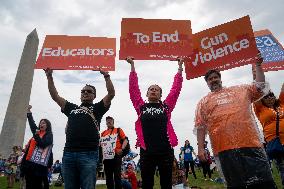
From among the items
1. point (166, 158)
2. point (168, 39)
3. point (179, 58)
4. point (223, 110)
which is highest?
point (168, 39)

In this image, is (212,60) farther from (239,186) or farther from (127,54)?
(239,186)

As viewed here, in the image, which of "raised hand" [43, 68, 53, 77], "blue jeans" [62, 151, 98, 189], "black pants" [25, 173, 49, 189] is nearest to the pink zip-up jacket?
"blue jeans" [62, 151, 98, 189]

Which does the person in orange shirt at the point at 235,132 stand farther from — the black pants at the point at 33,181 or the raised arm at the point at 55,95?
the black pants at the point at 33,181

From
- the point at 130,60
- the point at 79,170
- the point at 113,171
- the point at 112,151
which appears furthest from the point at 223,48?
the point at 113,171

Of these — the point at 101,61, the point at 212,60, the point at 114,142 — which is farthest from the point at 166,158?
the point at 114,142

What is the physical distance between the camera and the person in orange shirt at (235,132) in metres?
3.79

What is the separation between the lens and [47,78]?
221 inches

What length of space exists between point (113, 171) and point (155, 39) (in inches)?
117

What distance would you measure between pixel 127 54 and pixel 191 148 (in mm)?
11204

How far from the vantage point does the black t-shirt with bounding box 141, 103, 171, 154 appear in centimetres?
501

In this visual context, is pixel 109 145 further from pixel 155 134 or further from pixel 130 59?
pixel 155 134

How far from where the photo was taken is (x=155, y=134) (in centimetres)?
508

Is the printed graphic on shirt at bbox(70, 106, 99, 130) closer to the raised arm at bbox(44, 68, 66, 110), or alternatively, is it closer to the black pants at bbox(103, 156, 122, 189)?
the raised arm at bbox(44, 68, 66, 110)

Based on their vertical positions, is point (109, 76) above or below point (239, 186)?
above
